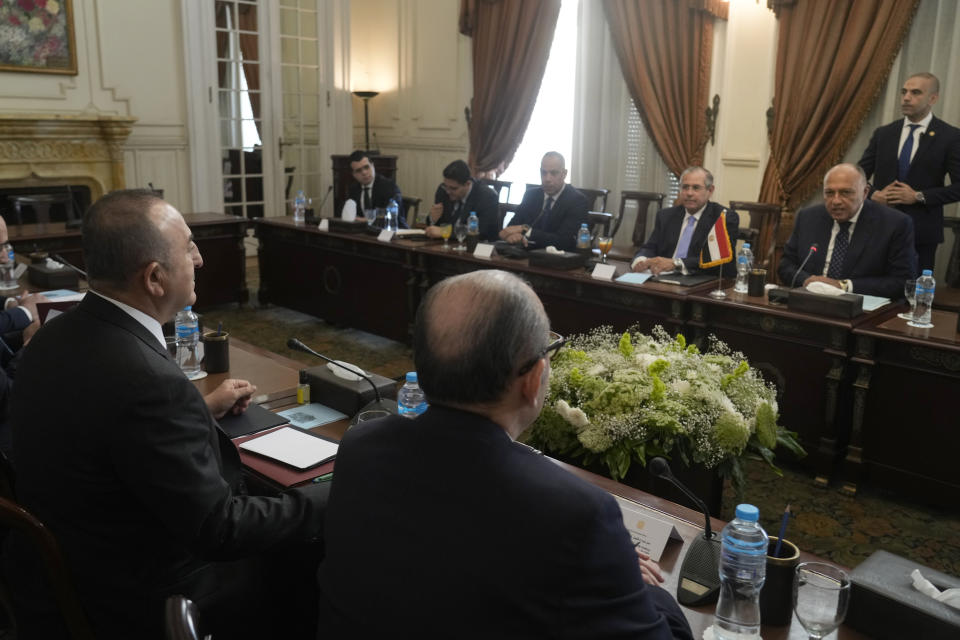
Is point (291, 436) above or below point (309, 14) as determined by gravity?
below

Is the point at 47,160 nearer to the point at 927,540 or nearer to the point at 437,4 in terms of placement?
the point at 437,4

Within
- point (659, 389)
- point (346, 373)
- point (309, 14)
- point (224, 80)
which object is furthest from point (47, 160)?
point (659, 389)

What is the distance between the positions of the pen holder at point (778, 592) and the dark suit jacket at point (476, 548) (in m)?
0.34

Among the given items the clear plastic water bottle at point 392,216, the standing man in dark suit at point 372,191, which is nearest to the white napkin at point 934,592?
the clear plastic water bottle at point 392,216

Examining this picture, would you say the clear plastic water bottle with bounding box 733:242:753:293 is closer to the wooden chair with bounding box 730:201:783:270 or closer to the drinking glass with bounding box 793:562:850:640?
the wooden chair with bounding box 730:201:783:270

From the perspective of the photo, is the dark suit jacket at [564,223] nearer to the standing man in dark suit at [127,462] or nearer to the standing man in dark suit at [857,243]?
the standing man in dark suit at [857,243]

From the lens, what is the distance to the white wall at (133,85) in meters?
6.57

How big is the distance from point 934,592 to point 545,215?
406cm

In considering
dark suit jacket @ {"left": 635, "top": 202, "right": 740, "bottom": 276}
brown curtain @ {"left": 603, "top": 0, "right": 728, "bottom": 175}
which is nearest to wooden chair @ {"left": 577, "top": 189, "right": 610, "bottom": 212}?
brown curtain @ {"left": 603, "top": 0, "right": 728, "bottom": 175}

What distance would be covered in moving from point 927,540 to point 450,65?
626cm

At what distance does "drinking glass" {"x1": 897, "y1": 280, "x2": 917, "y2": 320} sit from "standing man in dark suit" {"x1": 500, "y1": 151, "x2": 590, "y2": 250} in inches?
78.9

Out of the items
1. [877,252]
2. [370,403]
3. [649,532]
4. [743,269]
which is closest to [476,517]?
[649,532]

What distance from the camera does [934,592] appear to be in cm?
118

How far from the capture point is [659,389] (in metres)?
1.84
